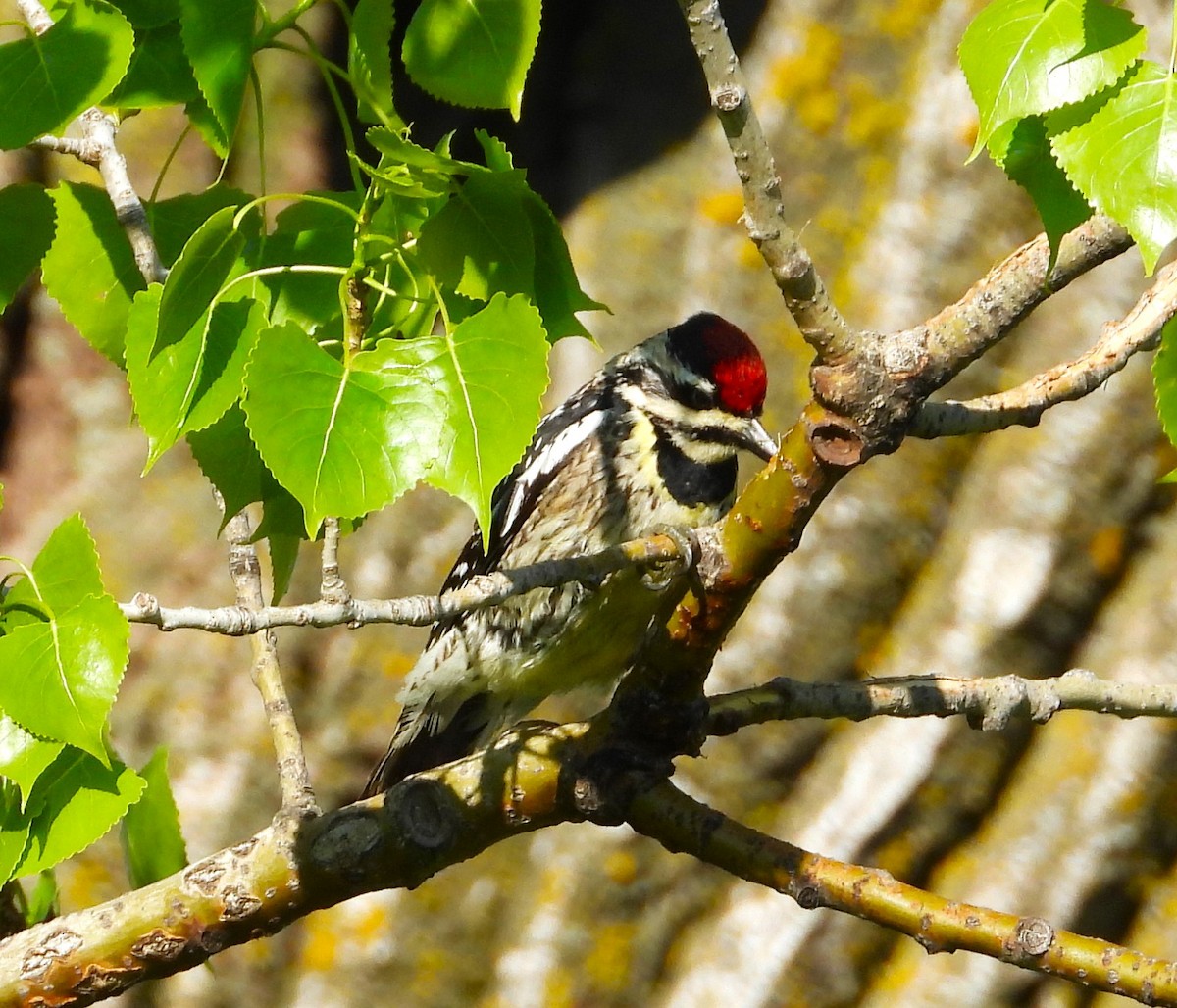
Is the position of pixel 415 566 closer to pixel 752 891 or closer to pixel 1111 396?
pixel 752 891

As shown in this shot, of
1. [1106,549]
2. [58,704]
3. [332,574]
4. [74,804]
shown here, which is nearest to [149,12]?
[332,574]

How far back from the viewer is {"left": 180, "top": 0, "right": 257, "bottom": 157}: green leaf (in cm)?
142

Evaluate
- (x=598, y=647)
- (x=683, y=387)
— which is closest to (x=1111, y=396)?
(x=683, y=387)

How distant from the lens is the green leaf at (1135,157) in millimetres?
1034

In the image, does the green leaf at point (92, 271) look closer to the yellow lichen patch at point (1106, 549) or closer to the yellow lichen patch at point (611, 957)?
the yellow lichen patch at point (611, 957)

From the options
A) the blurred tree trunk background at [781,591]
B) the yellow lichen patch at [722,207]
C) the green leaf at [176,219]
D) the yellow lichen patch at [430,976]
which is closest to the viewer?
the green leaf at [176,219]

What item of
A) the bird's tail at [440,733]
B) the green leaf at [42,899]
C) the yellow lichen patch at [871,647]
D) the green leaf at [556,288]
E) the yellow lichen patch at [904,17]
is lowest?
the green leaf at [42,899]

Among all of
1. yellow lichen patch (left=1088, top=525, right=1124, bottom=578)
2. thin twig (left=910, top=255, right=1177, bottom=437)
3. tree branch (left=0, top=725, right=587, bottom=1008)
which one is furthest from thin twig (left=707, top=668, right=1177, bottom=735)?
yellow lichen patch (left=1088, top=525, right=1124, bottom=578)

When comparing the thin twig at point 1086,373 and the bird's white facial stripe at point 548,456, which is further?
the bird's white facial stripe at point 548,456

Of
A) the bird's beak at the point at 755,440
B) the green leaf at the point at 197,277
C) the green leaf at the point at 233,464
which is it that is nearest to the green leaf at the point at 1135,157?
the green leaf at the point at 197,277

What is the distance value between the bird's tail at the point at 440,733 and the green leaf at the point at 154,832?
923 millimetres

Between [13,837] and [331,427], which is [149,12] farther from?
[13,837]

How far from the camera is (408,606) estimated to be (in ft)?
4.28

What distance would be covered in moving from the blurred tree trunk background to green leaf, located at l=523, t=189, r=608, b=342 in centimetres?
211
